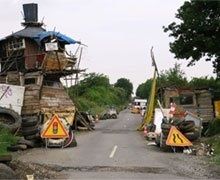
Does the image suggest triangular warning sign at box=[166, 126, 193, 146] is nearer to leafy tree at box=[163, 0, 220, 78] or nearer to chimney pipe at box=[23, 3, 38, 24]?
leafy tree at box=[163, 0, 220, 78]

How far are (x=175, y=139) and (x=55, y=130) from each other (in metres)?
5.36

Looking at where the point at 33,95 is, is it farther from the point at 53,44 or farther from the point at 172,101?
the point at 172,101

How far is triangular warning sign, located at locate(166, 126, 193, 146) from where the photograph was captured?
26.1 m

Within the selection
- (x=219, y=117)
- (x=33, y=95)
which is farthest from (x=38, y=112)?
(x=219, y=117)

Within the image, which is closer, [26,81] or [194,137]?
[194,137]

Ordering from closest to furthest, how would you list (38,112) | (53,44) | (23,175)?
1. (23,175)
2. (38,112)
3. (53,44)

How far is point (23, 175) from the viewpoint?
620 inches

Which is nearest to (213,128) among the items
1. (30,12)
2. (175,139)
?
(175,139)

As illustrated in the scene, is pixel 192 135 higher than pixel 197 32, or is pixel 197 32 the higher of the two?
pixel 197 32

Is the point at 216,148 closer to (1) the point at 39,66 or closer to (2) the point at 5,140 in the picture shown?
(2) the point at 5,140

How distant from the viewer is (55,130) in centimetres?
2727

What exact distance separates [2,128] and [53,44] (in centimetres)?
1660

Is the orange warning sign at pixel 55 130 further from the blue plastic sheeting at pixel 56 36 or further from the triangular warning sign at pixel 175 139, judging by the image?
the blue plastic sheeting at pixel 56 36

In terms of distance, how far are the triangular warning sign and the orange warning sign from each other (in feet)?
15.3
